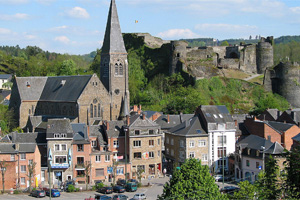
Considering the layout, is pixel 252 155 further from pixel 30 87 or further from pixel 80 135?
pixel 30 87

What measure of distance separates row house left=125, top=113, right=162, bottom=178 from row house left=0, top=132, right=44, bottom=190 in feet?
33.5

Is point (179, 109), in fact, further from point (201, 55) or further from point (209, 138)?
point (209, 138)

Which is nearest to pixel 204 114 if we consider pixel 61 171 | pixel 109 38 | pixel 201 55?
pixel 61 171

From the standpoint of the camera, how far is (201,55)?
101625 mm

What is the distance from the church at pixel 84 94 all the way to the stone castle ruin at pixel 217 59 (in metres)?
19.9

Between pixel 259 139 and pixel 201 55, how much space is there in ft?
143

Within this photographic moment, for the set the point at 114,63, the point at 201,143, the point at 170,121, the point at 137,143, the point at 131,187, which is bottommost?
the point at 131,187

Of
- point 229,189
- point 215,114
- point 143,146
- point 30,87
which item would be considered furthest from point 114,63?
point 229,189

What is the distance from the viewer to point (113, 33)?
268 ft

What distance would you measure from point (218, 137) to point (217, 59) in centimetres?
3971

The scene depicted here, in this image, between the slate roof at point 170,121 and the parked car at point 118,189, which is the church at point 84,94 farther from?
the parked car at point 118,189

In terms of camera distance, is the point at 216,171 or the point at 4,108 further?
the point at 4,108

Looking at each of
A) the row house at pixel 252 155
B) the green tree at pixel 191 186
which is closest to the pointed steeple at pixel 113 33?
the row house at pixel 252 155


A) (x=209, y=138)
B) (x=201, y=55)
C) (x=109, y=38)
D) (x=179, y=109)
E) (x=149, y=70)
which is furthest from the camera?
(x=149, y=70)
